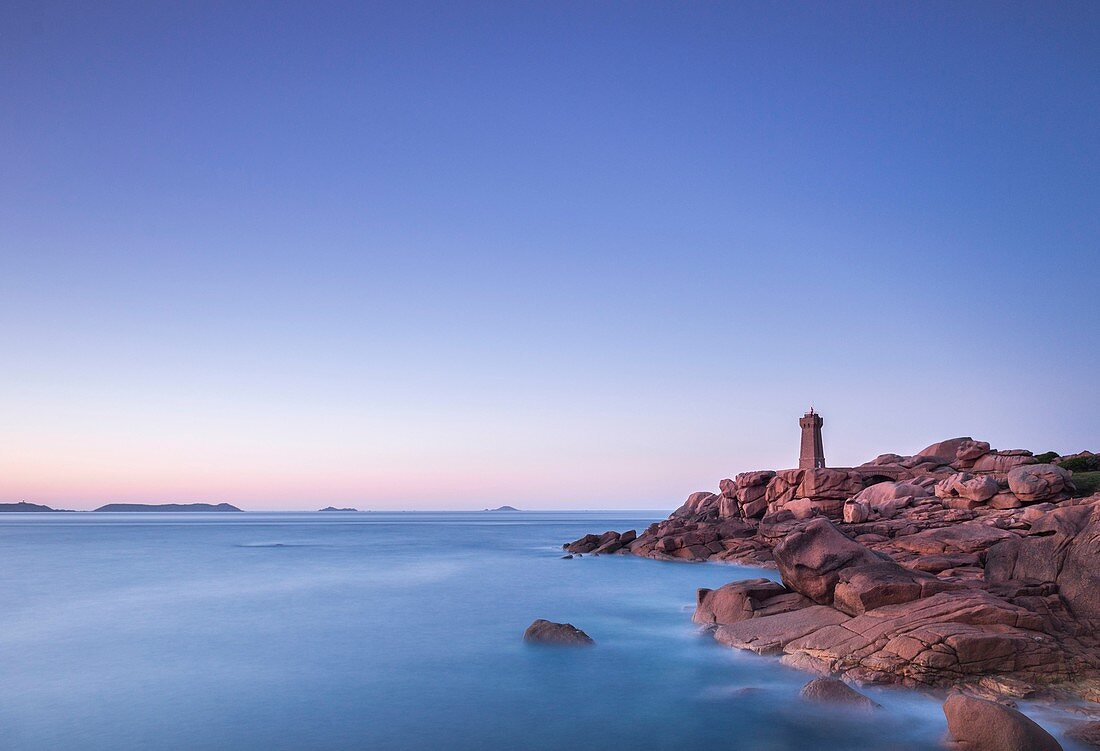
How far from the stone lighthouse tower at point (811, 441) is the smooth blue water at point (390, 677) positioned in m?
37.6

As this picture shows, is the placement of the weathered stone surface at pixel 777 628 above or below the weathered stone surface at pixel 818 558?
below

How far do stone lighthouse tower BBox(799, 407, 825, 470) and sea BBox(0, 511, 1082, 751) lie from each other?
121 ft

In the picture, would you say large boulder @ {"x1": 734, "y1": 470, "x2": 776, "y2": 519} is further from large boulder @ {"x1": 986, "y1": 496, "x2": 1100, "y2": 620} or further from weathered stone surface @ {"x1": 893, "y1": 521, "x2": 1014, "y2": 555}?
large boulder @ {"x1": 986, "y1": 496, "x2": 1100, "y2": 620}

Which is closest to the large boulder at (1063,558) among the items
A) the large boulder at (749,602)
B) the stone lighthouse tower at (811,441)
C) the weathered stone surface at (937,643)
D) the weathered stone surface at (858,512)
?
the weathered stone surface at (937,643)

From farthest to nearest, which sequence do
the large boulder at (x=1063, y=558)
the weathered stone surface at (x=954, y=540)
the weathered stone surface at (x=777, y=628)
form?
the weathered stone surface at (x=954, y=540), the weathered stone surface at (x=777, y=628), the large boulder at (x=1063, y=558)

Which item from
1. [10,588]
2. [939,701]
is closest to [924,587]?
[939,701]

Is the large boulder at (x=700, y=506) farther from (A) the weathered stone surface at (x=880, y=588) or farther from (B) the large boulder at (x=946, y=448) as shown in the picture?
(A) the weathered stone surface at (x=880, y=588)

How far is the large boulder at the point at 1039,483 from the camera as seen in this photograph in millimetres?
29281

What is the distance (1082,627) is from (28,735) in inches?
823

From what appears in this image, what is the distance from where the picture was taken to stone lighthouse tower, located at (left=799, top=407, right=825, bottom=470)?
65.1m

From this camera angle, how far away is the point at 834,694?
12617 millimetres

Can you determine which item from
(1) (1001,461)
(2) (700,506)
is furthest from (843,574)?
(2) (700,506)

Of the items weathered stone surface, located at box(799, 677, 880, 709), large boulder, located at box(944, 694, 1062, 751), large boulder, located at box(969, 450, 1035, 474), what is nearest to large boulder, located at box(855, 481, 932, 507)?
large boulder, located at box(969, 450, 1035, 474)

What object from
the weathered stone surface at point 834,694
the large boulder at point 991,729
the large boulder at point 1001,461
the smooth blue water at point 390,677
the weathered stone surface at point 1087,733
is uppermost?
the large boulder at point 1001,461
